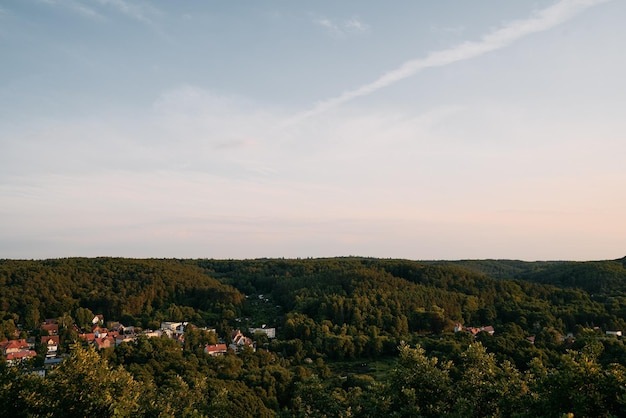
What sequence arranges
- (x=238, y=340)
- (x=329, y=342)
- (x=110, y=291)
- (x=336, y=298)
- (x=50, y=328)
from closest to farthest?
(x=329, y=342)
(x=50, y=328)
(x=238, y=340)
(x=336, y=298)
(x=110, y=291)

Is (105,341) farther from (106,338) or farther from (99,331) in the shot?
(99,331)

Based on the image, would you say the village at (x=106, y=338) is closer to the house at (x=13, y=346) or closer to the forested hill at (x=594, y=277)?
the house at (x=13, y=346)

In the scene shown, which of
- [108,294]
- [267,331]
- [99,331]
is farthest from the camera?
[108,294]

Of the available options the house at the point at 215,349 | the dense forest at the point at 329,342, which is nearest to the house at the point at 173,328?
the dense forest at the point at 329,342

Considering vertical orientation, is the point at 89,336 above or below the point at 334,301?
below

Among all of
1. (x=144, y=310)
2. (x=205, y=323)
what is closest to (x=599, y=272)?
(x=205, y=323)

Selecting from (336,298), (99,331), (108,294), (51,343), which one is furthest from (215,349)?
(108,294)

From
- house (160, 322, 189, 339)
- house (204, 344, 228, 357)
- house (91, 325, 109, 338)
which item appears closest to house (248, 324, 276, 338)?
house (160, 322, 189, 339)

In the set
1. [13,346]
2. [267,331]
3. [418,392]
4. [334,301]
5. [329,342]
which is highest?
[418,392]
